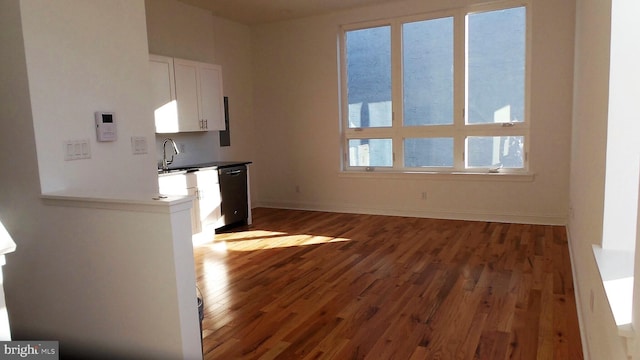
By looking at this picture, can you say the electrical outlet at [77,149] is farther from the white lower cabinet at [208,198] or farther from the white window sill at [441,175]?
the white window sill at [441,175]

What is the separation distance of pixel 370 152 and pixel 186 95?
270 cm

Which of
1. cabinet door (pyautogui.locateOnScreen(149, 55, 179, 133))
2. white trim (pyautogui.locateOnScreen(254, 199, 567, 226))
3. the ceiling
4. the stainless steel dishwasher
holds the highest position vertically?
the ceiling

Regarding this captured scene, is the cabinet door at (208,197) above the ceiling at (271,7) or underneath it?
underneath

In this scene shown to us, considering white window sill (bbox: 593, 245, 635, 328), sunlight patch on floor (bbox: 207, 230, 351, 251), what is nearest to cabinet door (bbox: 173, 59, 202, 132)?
sunlight patch on floor (bbox: 207, 230, 351, 251)

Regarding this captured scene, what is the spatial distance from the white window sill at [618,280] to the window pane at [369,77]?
4665 mm

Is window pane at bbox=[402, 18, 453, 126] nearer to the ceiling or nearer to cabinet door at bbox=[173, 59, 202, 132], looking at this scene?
the ceiling

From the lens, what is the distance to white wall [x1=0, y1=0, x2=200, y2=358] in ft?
6.88

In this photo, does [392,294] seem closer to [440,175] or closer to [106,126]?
[106,126]

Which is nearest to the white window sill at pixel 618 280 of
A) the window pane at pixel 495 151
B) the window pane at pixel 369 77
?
the window pane at pixel 495 151

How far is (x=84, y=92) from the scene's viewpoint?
8.93ft

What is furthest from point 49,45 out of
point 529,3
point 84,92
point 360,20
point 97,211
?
point 529,3

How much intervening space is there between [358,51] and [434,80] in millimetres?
1216

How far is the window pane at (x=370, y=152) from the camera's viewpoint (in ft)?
21.0

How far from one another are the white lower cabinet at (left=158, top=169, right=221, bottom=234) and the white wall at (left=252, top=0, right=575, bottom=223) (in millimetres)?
1850
